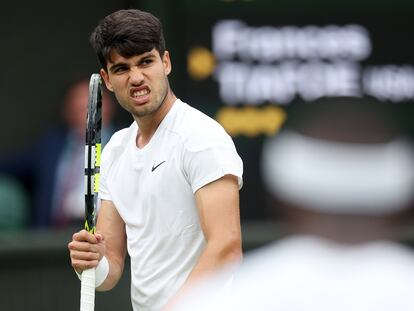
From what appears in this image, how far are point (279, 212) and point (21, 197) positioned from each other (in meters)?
6.13

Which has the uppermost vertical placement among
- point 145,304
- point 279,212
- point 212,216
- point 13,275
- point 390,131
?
point 390,131

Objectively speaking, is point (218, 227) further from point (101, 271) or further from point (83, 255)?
point (101, 271)

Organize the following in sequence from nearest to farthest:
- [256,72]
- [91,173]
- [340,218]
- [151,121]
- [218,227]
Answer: [340,218] → [218,227] → [151,121] → [91,173] → [256,72]

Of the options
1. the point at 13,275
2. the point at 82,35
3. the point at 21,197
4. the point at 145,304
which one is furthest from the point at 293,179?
the point at 82,35

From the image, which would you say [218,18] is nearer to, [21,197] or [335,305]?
[21,197]

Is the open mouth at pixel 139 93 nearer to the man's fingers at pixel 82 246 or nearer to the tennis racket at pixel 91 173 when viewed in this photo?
the tennis racket at pixel 91 173

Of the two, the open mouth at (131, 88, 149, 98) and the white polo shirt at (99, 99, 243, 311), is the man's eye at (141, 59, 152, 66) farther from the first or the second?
the white polo shirt at (99, 99, 243, 311)

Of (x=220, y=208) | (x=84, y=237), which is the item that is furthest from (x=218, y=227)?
(x=84, y=237)

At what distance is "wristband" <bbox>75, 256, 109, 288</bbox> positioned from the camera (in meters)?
5.23

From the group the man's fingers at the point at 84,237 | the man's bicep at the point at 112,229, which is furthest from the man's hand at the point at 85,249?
the man's bicep at the point at 112,229

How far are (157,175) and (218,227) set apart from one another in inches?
15.7

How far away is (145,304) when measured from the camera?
205 inches

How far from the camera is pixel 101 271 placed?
525cm

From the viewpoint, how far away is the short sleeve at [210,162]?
483cm
